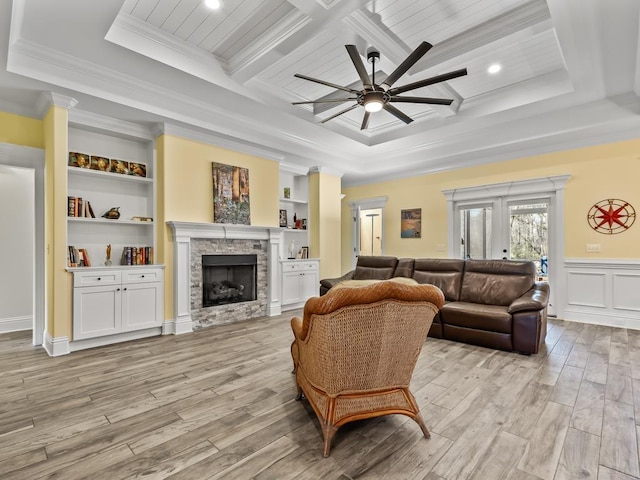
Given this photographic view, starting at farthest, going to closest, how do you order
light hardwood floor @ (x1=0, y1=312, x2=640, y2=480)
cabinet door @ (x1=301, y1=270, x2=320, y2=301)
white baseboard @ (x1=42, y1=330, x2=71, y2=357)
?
cabinet door @ (x1=301, y1=270, x2=320, y2=301), white baseboard @ (x1=42, y1=330, x2=71, y2=357), light hardwood floor @ (x1=0, y1=312, x2=640, y2=480)

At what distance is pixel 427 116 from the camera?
5043mm

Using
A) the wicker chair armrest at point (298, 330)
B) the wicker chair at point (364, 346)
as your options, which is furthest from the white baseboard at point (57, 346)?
the wicker chair at point (364, 346)

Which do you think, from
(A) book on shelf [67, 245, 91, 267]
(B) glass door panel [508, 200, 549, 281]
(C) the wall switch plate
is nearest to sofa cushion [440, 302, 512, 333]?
(B) glass door panel [508, 200, 549, 281]

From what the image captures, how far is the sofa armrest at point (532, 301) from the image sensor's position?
3592mm

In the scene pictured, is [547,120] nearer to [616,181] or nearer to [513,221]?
[616,181]

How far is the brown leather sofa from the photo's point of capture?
3.61 m

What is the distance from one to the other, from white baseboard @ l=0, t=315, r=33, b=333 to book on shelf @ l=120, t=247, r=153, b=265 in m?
1.73

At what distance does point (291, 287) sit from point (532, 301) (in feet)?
12.7

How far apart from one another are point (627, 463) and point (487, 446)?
708 millimetres

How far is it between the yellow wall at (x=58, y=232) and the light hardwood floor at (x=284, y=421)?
45cm

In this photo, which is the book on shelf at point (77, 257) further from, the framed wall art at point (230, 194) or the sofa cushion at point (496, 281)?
the sofa cushion at point (496, 281)

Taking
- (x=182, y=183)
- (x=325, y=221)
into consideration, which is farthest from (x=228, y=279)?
(x=325, y=221)

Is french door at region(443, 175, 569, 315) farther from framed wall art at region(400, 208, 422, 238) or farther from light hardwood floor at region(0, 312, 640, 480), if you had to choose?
light hardwood floor at region(0, 312, 640, 480)

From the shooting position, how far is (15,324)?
15.0 ft
